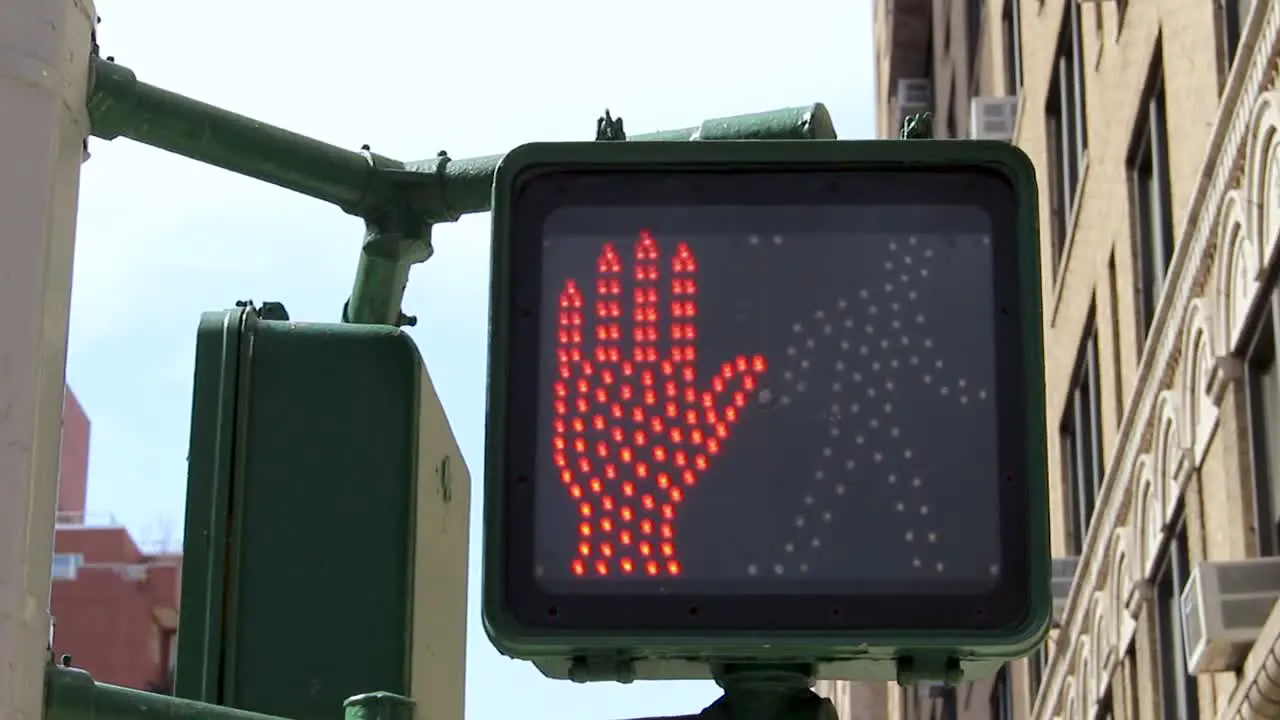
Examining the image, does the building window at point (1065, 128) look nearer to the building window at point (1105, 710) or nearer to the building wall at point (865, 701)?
the building window at point (1105, 710)

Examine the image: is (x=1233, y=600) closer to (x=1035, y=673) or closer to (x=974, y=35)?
(x=1035, y=673)

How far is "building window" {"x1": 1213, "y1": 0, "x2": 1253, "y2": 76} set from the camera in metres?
16.3

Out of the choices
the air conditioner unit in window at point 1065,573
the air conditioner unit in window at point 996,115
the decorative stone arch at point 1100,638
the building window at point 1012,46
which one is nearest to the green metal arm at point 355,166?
the decorative stone arch at point 1100,638

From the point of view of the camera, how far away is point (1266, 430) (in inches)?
615

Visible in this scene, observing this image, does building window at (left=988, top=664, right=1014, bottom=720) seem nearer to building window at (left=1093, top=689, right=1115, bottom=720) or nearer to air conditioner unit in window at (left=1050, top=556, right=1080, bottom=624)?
air conditioner unit in window at (left=1050, top=556, right=1080, bottom=624)

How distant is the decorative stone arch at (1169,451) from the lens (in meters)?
18.0

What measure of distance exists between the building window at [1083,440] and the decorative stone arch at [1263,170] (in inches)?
302

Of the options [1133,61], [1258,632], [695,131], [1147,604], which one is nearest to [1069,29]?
[1133,61]

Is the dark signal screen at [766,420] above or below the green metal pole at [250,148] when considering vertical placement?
below

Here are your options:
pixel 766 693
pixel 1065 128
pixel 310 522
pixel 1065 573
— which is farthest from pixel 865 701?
pixel 766 693

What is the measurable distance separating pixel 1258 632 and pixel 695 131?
1166 centimetres

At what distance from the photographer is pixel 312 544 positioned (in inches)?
156

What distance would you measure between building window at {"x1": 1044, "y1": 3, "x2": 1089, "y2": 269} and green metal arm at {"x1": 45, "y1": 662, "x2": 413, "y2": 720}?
809 inches

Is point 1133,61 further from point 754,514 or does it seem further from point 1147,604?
point 754,514
